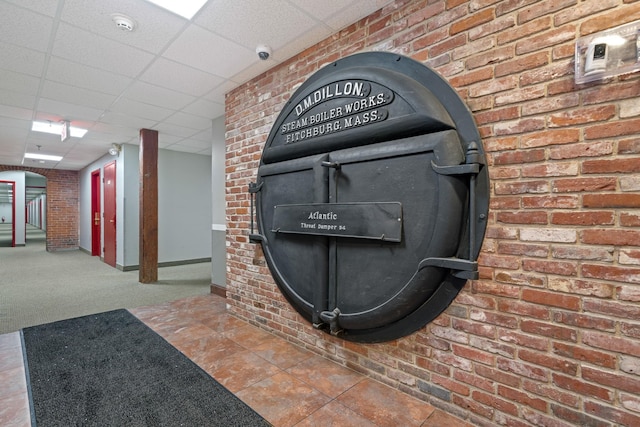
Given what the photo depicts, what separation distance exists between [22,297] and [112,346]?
2721mm

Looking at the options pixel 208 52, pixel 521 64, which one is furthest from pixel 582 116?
pixel 208 52

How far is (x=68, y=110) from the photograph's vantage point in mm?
4043

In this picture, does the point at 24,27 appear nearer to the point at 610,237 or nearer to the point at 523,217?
the point at 523,217

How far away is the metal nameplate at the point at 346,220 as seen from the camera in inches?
70.8

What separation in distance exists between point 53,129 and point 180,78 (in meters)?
3.34

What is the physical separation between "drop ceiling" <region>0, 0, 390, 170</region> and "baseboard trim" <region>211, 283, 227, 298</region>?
7.93 feet

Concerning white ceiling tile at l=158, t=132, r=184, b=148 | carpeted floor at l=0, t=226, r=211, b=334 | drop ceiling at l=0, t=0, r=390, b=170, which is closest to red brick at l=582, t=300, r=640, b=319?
drop ceiling at l=0, t=0, r=390, b=170

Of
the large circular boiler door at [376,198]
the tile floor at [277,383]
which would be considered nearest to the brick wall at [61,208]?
the tile floor at [277,383]

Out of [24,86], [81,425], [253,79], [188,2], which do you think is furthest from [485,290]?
[24,86]

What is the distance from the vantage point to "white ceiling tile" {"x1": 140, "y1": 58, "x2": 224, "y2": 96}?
288 cm

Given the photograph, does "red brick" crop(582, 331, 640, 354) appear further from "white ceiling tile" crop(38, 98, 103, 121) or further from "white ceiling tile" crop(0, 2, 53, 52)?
"white ceiling tile" crop(38, 98, 103, 121)

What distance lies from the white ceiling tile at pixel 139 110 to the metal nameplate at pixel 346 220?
9.13 ft

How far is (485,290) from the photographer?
1.56 metres

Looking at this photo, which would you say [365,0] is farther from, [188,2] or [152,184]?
[152,184]
